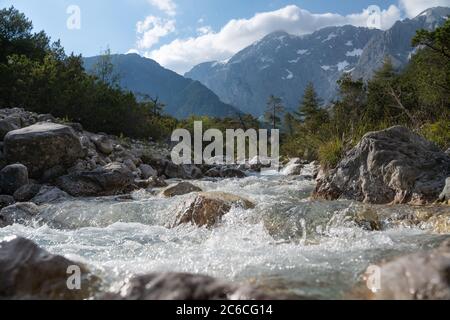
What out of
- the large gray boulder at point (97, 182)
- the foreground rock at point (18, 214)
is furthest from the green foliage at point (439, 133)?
the foreground rock at point (18, 214)

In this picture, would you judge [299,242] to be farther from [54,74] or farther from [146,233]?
[54,74]

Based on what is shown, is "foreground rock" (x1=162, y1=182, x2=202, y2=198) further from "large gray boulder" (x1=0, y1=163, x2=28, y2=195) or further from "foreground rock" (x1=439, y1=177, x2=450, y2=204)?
"foreground rock" (x1=439, y1=177, x2=450, y2=204)

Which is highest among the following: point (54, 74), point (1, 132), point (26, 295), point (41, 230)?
point (54, 74)

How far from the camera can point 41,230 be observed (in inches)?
249

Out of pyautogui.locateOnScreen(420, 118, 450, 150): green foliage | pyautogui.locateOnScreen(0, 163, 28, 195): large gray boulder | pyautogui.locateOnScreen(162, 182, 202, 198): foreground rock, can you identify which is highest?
pyautogui.locateOnScreen(420, 118, 450, 150): green foliage

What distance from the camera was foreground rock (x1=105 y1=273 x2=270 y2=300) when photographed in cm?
239

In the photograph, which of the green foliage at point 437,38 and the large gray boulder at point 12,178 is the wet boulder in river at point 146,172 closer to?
the large gray boulder at point 12,178

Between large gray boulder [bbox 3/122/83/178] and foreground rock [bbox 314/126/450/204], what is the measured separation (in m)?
6.75

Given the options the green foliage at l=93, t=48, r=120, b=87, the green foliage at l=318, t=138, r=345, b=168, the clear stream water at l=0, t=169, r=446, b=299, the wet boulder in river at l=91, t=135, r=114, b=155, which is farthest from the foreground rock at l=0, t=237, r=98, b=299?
the green foliage at l=93, t=48, r=120, b=87

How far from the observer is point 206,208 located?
6434 millimetres

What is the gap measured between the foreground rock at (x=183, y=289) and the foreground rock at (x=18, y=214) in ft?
17.2
